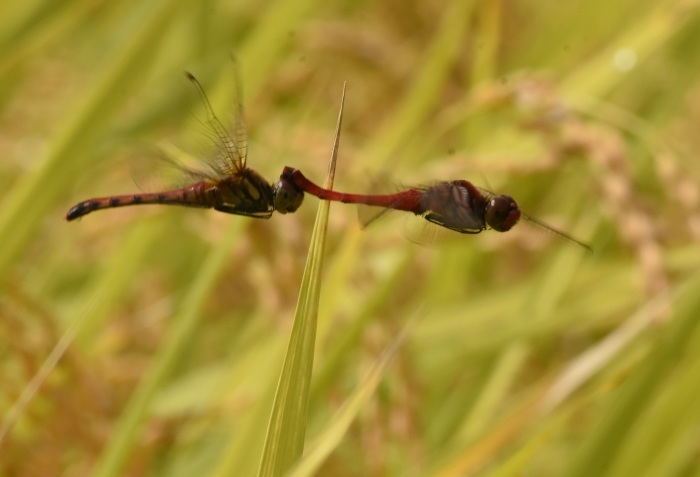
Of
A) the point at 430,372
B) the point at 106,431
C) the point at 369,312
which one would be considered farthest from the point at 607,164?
the point at 106,431

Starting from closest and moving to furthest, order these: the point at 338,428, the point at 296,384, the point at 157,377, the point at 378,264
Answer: the point at 296,384
the point at 338,428
the point at 157,377
the point at 378,264

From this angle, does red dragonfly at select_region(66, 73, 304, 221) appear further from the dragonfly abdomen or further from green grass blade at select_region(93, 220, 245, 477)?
green grass blade at select_region(93, 220, 245, 477)

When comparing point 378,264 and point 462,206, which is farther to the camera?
point 378,264

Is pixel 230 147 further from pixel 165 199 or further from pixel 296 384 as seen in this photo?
pixel 296 384

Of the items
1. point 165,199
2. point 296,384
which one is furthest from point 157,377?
point 296,384

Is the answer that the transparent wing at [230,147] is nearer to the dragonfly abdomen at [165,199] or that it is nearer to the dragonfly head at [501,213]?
the dragonfly abdomen at [165,199]

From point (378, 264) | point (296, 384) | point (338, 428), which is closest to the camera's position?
point (296, 384)

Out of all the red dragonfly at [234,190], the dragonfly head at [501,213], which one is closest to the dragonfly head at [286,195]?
the red dragonfly at [234,190]

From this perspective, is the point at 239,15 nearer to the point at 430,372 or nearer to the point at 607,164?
the point at 430,372
